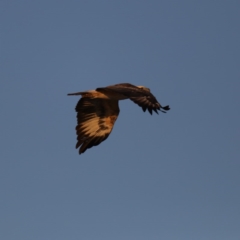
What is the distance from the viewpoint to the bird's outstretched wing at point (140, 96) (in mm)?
24766

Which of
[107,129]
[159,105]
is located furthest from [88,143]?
[159,105]

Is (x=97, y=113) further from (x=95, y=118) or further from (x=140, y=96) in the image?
(x=140, y=96)

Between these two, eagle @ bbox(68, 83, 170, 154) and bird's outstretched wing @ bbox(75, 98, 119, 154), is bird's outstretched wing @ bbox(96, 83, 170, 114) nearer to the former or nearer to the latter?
eagle @ bbox(68, 83, 170, 154)

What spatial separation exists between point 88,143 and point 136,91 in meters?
2.56

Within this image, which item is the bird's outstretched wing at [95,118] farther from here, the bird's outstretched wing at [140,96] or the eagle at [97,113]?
the bird's outstretched wing at [140,96]

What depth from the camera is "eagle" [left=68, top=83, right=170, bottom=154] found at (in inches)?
1099

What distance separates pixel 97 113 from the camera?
2888cm

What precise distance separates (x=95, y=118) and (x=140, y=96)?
11.6ft

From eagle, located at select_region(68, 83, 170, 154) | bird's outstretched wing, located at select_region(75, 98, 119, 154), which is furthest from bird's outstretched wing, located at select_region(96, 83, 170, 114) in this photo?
bird's outstretched wing, located at select_region(75, 98, 119, 154)

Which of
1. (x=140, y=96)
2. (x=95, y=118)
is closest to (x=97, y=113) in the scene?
(x=95, y=118)

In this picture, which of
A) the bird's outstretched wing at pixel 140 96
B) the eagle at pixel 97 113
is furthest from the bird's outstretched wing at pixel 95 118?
the bird's outstretched wing at pixel 140 96

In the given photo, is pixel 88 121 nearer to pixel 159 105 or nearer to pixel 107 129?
pixel 107 129

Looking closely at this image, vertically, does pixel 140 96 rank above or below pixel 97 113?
below

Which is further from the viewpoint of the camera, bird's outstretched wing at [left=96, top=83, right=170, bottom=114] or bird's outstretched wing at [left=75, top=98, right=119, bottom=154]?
bird's outstretched wing at [left=75, top=98, right=119, bottom=154]
